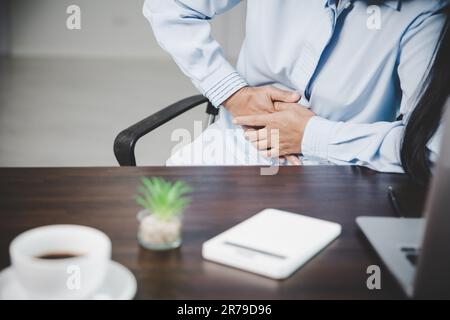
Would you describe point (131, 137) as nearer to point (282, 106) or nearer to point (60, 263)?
point (282, 106)

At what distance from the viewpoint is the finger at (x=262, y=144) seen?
165cm

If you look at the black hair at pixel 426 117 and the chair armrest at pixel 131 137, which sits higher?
the black hair at pixel 426 117

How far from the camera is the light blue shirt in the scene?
154cm

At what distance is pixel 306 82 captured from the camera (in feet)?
5.45

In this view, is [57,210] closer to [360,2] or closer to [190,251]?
[190,251]

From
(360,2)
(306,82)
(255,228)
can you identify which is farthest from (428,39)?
(255,228)

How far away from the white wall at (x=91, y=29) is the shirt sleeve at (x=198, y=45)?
20.8 feet

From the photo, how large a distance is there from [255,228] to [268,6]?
0.90 metres

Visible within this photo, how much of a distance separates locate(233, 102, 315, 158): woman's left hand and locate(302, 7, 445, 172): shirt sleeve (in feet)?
0.10

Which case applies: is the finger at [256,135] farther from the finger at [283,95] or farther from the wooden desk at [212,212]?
the wooden desk at [212,212]

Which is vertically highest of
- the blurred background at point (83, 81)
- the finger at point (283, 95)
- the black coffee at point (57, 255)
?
the finger at point (283, 95)

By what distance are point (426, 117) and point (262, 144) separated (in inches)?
18.5

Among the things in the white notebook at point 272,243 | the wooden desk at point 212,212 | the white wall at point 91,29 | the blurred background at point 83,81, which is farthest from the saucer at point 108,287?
the white wall at point 91,29

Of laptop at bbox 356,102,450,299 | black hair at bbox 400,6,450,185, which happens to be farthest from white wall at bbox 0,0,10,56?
laptop at bbox 356,102,450,299
